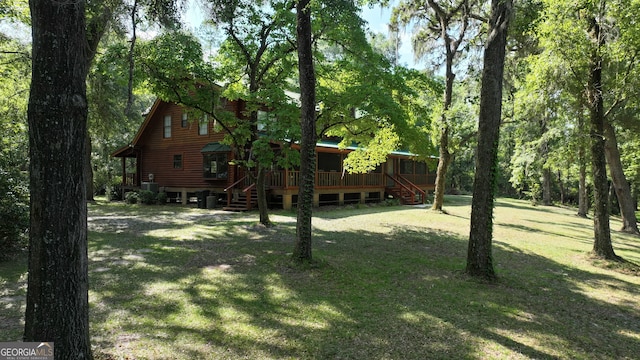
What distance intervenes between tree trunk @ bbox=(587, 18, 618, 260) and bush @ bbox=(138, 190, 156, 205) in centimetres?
2138

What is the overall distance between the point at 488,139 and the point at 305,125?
356cm

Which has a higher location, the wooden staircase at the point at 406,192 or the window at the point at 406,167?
the window at the point at 406,167

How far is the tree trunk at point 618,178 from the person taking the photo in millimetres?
12922

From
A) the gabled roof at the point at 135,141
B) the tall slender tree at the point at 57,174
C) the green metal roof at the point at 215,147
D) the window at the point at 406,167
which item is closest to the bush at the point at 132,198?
the gabled roof at the point at 135,141

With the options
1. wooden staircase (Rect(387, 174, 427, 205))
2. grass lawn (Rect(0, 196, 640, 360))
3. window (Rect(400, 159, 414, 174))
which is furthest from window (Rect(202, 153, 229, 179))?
window (Rect(400, 159, 414, 174))

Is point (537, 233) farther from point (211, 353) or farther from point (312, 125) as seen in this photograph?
point (211, 353)

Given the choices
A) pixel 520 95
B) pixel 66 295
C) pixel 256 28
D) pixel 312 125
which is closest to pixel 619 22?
pixel 520 95

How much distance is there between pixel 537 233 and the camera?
13500mm

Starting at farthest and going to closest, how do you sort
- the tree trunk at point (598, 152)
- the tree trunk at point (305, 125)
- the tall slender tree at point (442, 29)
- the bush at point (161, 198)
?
the bush at point (161, 198) < the tall slender tree at point (442, 29) < the tree trunk at point (598, 152) < the tree trunk at point (305, 125)

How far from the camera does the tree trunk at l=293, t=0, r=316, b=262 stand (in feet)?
23.4

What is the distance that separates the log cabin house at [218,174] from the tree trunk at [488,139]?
1140cm

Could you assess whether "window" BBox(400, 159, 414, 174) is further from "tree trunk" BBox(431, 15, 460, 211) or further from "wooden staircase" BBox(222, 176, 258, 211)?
"wooden staircase" BBox(222, 176, 258, 211)

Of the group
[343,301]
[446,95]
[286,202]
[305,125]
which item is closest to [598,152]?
[305,125]

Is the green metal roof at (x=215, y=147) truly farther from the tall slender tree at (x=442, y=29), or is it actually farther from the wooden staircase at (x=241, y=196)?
the tall slender tree at (x=442, y=29)
